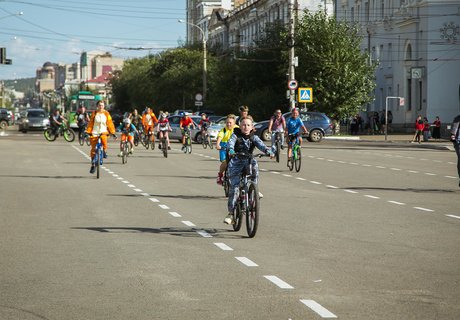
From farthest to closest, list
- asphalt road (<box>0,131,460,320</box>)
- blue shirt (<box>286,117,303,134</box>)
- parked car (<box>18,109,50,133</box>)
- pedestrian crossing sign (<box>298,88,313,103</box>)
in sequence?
parked car (<box>18,109,50,133</box>), pedestrian crossing sign (<box>298,88,313,103</box>), blue shirt (<box>286,117,303,134</box>), asphalt road (<box>0,131,460,320</box>)

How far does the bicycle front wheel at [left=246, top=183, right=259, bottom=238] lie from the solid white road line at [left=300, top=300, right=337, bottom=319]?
4.60 meters

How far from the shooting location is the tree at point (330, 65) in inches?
2672

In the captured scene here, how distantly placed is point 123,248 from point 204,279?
258cm

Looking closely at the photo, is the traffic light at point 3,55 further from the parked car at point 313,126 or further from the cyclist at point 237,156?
the cyclist at point 237,156

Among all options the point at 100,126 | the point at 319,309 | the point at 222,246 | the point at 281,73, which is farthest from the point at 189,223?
the point at 281,73

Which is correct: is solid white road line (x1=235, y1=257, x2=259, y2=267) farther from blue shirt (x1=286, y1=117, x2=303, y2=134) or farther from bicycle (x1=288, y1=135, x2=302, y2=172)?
blue shirt (x1=286, y1=117, x2=303, y2=134)

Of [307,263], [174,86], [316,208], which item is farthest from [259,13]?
[307,263]

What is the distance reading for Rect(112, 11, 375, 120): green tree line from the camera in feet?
223

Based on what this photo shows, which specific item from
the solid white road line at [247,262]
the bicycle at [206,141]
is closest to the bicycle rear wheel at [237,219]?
the solid white road line at [247,262]

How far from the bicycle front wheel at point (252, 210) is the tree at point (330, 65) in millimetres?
54422

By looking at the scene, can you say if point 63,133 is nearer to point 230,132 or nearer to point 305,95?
point 305,95

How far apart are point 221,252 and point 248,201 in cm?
168

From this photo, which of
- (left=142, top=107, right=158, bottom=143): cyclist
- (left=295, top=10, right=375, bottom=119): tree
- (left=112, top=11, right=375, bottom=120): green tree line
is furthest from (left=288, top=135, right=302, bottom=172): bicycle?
(left=295, top=10, right=375, bottom=119): tree

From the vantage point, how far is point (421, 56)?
7231cm
